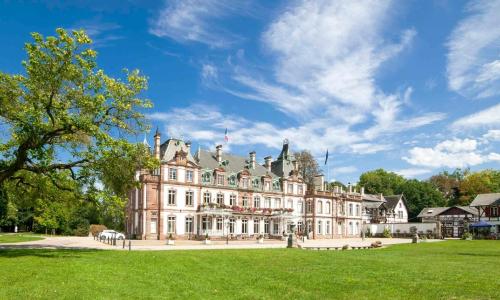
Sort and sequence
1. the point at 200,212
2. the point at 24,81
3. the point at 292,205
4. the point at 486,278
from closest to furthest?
the point at 486,278 → the point at 24,81 → the point at 200,212 → the point at 292,205

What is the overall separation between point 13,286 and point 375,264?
15628mm

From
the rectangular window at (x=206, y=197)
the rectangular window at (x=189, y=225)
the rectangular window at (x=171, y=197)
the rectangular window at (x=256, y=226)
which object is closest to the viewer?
the rectangular window at (x=171, y=197)

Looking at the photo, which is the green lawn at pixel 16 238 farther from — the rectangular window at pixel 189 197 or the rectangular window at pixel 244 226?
the rectangular window at pixel 244 226

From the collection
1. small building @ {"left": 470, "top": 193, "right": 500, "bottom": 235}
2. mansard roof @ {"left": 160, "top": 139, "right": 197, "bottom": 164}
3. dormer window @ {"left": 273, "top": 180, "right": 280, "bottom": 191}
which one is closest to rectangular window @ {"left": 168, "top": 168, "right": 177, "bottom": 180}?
mansard roof @ {"left": 160, "top": 139, "right": 197, "bottom": 164}

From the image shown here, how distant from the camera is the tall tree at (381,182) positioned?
104 meters

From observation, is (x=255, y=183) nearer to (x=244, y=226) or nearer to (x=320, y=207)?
(x=244, y=226)

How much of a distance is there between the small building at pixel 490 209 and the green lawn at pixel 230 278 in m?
49.8

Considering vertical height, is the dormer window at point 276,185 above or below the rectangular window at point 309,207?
above

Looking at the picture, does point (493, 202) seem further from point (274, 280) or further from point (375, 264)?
point (274, 280)

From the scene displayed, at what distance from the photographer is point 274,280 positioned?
17.9m

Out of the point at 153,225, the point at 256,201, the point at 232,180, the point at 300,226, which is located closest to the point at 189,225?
the point at 153,225

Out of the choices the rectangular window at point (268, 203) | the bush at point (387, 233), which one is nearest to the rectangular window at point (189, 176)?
the rectangular window at point (268, 203)

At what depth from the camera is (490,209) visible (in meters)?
68.6

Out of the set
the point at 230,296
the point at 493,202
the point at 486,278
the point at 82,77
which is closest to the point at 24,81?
the point at 82,77
